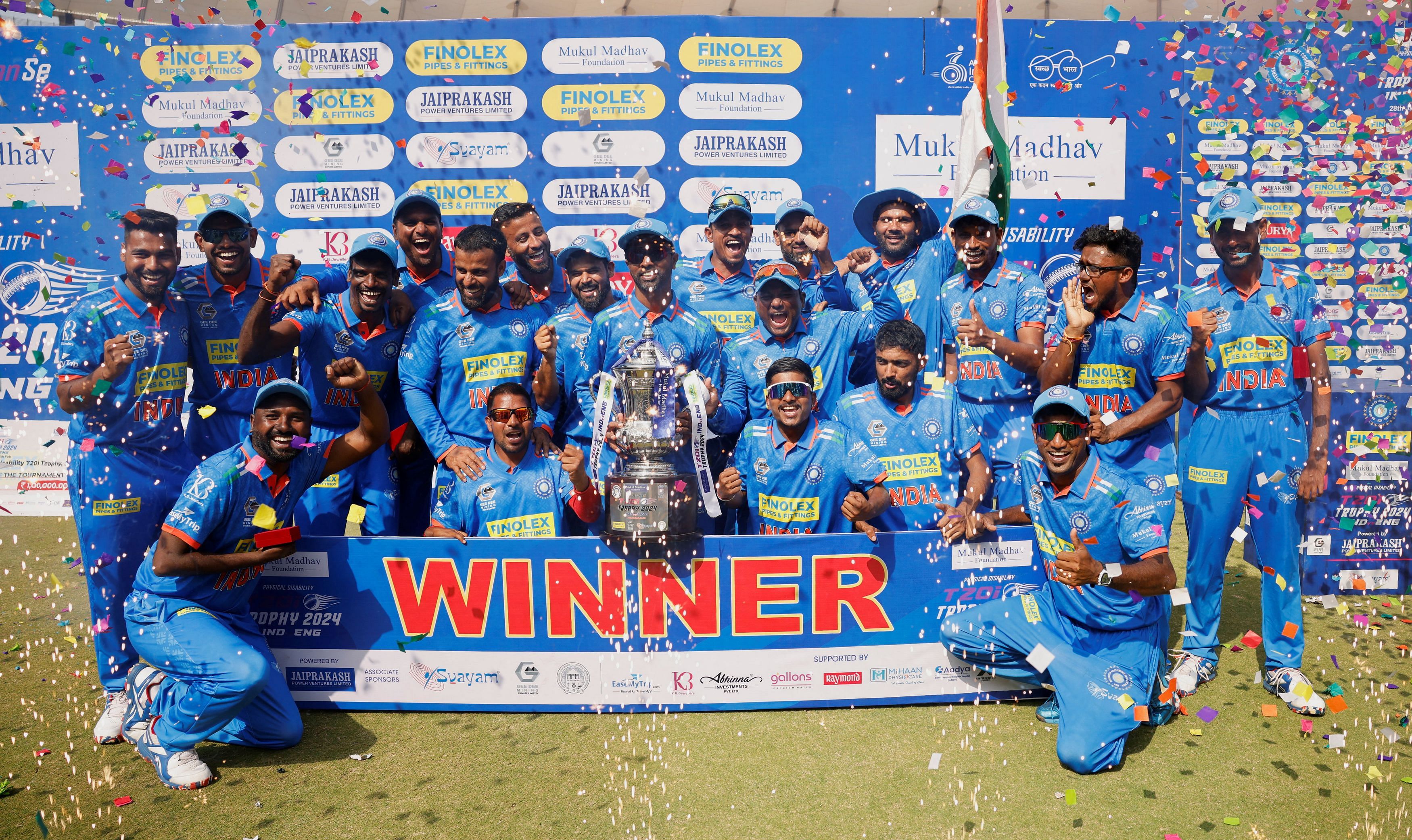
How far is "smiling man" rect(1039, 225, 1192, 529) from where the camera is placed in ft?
16.1

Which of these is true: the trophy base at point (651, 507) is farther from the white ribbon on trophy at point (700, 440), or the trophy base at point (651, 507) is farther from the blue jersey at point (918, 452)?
the blue jersey at point (918, 452)

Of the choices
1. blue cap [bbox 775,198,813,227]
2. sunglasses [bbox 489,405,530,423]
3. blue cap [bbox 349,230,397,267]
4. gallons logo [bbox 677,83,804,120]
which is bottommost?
sunglasses [bbox 489,405,530,423]

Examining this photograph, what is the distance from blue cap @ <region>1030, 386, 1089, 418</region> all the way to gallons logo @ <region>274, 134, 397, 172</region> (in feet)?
22.5

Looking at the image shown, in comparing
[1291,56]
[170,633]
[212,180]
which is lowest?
[170,633]

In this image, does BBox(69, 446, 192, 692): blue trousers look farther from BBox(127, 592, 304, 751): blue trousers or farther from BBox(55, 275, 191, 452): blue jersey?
BBox(127, 592, 304, 751): blue trousers

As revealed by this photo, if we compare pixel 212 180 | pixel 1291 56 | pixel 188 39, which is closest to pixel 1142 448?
pixel 1291 56

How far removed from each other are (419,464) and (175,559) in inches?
70.1

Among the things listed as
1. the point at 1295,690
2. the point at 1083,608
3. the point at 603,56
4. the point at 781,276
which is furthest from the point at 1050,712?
the point at 603,56

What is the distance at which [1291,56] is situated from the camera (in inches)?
321

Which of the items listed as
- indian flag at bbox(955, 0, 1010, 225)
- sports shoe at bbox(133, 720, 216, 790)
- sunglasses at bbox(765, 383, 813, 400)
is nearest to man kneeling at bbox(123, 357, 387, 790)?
sports shoe at bbox(133, 720, 216, 790)

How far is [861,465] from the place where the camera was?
476cm

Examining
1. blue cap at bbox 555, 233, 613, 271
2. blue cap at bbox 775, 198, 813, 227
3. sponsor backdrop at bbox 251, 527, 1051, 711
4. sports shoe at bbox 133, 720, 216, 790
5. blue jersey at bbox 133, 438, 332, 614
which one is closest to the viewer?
sports shoe at bbox 133, 720, 216, 790

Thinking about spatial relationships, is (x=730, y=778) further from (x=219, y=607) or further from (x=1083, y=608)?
(x=219, y=607)

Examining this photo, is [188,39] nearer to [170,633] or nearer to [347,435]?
[347,435]
